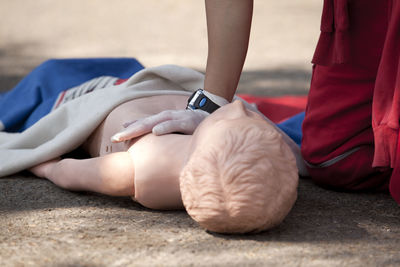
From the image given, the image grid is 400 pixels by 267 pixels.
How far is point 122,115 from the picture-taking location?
1.81 metres

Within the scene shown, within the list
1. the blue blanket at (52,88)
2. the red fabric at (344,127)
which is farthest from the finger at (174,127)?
the blue blanket at (52,88)

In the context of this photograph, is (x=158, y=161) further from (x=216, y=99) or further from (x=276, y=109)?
(x=276, y=109)

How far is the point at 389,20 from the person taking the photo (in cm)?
165

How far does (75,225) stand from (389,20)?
3.10 ft

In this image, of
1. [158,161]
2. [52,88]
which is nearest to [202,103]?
[158,161]

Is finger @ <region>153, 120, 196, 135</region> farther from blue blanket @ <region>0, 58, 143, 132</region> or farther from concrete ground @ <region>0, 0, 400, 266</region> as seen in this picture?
blue blanket @ <region>0, 58, 143, 132</region>

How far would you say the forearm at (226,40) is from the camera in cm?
167

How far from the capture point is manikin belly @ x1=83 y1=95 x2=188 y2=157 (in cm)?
178

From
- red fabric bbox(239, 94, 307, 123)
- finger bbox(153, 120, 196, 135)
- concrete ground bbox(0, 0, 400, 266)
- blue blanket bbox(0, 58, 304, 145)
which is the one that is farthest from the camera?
red fabric bbox(239, 94, 307, 123)

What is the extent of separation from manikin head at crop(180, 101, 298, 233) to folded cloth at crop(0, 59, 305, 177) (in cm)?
60

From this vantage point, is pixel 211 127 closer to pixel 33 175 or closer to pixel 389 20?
pixel 389 20

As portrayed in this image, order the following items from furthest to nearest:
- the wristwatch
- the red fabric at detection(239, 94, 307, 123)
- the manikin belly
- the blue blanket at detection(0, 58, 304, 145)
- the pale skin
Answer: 1. the red fabric at detection(239, 94, 307, 123)
2. the blue blanket at detection(0, 58, 304, 145)
3. the manikin belly
4. the wristwatch
5. the pale skin

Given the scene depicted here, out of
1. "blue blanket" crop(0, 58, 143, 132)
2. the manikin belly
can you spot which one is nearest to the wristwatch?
the manikin belly

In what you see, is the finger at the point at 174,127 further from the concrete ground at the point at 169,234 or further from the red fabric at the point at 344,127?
the red fabric at the point at 344,127
